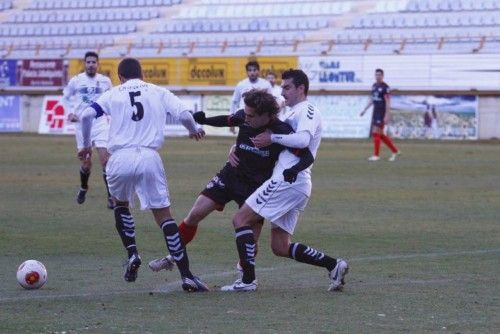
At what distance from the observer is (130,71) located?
10328 mm

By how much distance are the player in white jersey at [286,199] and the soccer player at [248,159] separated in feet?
0.36

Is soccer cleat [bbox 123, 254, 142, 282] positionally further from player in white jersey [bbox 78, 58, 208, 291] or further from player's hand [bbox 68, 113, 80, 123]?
player's hand [bbox 68, 113, 80, 123]

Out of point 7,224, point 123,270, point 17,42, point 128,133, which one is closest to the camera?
point 128,133

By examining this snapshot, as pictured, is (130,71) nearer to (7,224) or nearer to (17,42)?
(7,224)

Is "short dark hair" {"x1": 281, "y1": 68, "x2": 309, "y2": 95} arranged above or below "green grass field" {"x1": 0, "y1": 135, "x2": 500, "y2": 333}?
above

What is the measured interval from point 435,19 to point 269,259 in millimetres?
34933

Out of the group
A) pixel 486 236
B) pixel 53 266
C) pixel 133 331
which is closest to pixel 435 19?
pixel 486 236

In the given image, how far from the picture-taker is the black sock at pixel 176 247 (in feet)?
32.4

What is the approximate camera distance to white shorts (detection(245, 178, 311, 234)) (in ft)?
32.1

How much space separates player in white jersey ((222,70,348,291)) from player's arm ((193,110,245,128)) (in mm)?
329

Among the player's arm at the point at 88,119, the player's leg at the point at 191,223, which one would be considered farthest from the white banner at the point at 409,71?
the player's leg at the point at 191,223

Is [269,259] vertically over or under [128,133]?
under

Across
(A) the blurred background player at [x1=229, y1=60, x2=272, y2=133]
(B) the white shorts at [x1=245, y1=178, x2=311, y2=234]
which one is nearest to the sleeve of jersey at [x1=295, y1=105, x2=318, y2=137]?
(B) the white shorts at [x1=245, y1=178, x2=311, y2=234]

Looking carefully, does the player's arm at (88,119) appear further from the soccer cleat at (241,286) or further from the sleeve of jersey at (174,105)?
the soccer cleat at (241,286)
